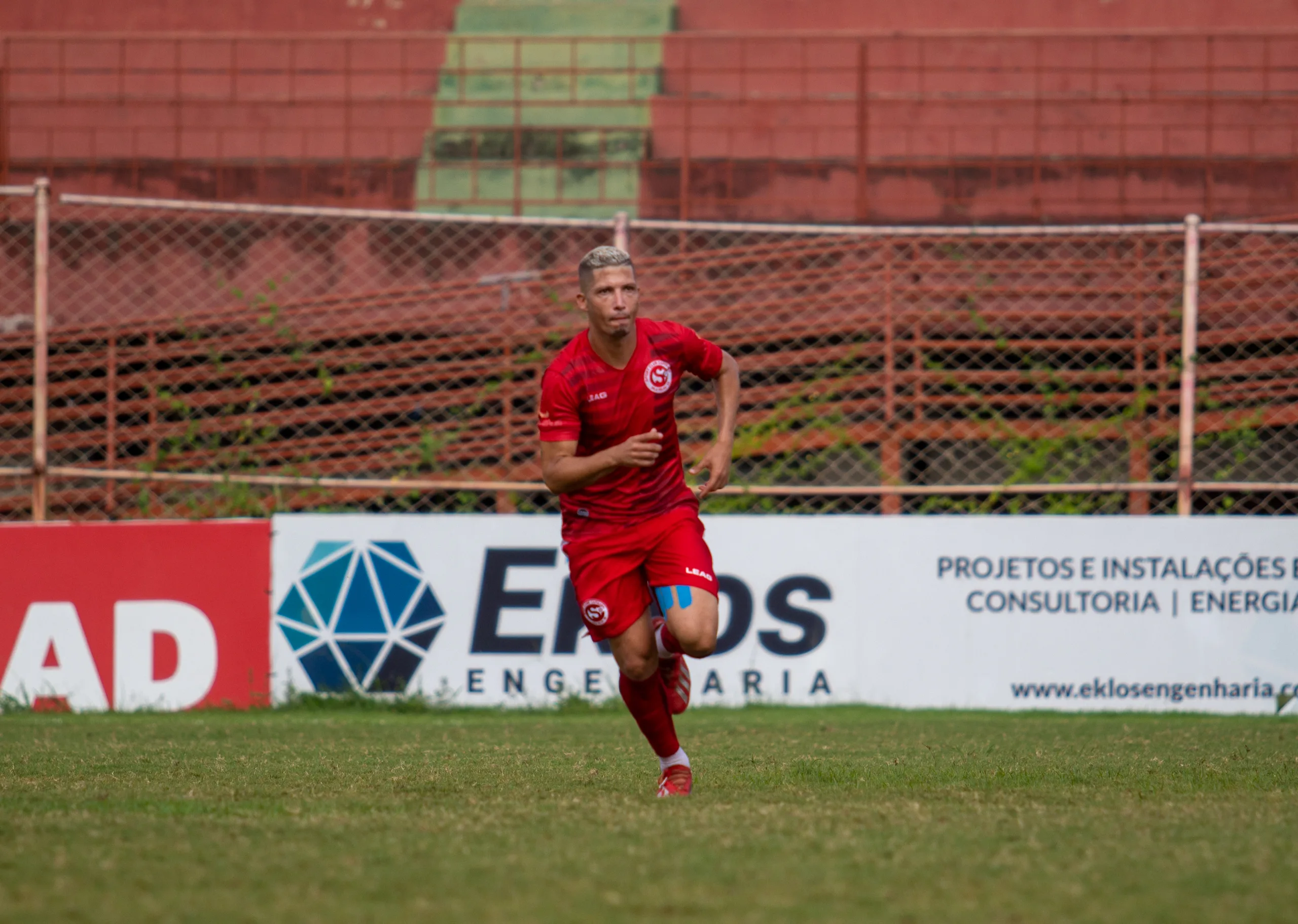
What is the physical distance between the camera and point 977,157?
14031 millimetres

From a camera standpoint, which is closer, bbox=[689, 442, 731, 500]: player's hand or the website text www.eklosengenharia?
bbox=[689, 442, 731, 500]: player's hand

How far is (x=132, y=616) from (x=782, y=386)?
4.63 metres

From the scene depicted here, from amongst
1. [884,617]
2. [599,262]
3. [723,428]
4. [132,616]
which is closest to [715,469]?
[723,428]

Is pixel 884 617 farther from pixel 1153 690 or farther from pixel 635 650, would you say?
pixel 635 650

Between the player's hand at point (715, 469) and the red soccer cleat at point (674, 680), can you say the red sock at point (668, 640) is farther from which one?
the player's hand at point (715, 469)

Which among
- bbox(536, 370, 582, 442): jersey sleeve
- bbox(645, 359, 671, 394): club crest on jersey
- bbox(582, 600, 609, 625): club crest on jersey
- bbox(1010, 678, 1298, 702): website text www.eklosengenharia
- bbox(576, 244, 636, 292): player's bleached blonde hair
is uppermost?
bbox(576, 244, 636, 292): player's bleached blonde hair

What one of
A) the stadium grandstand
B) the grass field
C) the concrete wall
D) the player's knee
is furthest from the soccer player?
the concrete wall

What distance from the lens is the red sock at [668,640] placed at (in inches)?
208

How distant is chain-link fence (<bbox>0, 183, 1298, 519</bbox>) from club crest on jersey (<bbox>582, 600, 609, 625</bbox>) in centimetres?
402

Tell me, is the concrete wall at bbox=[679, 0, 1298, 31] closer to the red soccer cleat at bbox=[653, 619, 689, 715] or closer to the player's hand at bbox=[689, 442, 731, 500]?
the player's hand at bbox=[689, 442, 731, 500]

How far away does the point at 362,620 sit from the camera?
29.8 ft

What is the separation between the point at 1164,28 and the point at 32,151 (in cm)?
1151

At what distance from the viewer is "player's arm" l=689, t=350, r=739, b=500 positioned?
5352 mm

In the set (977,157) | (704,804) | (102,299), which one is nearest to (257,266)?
(102,299)
